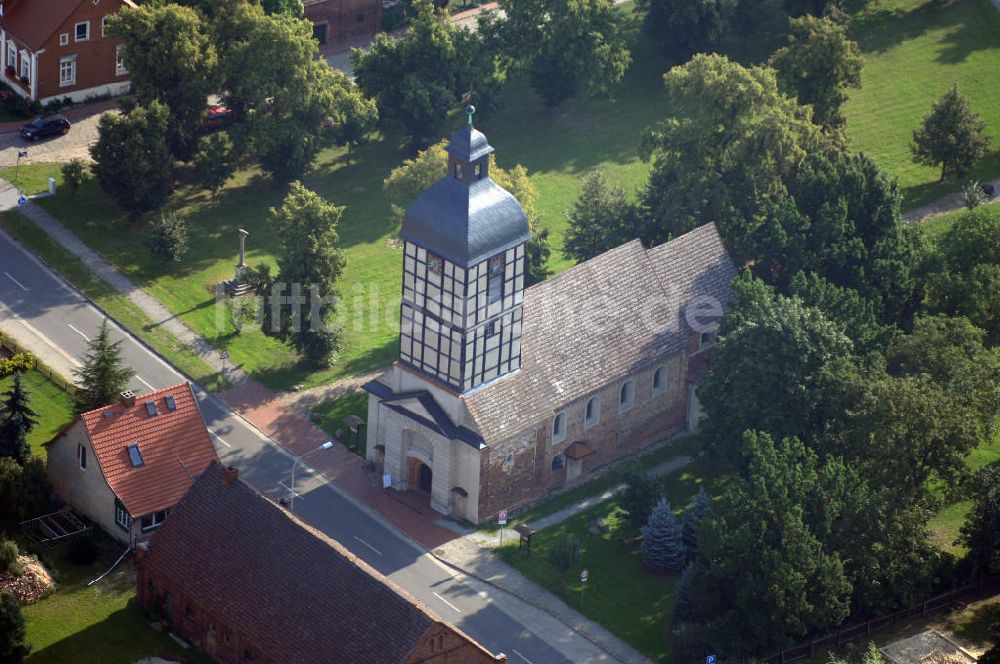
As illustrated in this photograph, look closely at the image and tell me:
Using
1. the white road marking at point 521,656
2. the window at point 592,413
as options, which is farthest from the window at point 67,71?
the white road marking at point 521,656

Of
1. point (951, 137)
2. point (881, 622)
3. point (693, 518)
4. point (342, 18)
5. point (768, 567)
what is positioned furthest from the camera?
point (342, 18)

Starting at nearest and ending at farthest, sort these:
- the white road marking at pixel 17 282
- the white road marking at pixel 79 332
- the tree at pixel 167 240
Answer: the white road marking at pixel 79 332 < the white road marking at pixel 17 282 < the tree at pixel 167 240

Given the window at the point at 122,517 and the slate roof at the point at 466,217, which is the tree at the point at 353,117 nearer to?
the slate roof at the point at 466,217

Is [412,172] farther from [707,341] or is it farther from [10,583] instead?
[10,583]

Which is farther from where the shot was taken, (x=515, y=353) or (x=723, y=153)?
(x=723, y=153)

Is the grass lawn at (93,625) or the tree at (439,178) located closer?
the grass lawn at (93,625)

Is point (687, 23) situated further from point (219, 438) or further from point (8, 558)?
point (8, 558)

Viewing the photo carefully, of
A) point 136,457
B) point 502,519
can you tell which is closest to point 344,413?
point 502,519
